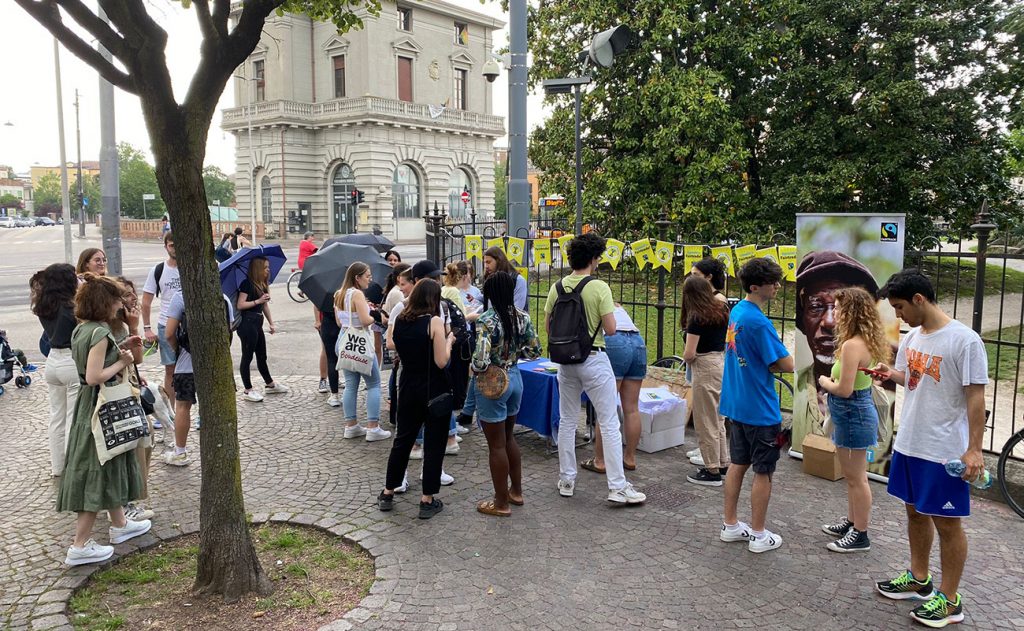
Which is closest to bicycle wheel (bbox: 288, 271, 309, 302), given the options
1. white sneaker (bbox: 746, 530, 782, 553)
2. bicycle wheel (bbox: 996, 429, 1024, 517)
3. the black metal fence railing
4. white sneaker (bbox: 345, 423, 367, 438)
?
the black metal fence railing

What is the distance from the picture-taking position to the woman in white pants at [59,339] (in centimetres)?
540

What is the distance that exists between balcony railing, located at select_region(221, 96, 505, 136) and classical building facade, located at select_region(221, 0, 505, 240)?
76 mm

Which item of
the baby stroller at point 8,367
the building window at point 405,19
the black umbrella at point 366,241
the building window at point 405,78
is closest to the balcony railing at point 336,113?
the building window at point 405,78

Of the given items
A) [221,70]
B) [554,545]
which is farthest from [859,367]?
[221,70]

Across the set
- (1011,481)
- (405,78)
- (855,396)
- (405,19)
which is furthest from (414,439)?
(405,19)

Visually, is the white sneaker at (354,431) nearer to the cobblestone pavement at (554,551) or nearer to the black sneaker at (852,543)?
the cobblestone pavement at (554,551)

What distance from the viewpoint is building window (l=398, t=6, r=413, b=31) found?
4706cm

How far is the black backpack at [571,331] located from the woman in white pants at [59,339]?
11.3 feet

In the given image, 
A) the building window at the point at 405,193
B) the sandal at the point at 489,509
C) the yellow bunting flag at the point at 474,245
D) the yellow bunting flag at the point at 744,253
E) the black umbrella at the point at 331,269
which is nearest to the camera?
the sandal at the point at 489,509

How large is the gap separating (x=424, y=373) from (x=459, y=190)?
48.6 m

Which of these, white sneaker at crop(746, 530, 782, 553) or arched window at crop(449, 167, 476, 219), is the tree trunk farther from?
arched window at crop(449, 167, 476, 219)

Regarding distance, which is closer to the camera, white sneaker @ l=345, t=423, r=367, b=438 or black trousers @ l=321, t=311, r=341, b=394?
white sneaker @ l=345, t=423, r=367, b=438

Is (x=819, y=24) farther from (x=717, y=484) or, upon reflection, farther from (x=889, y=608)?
(x=889, y=608)

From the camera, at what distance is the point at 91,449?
14.6 feet
